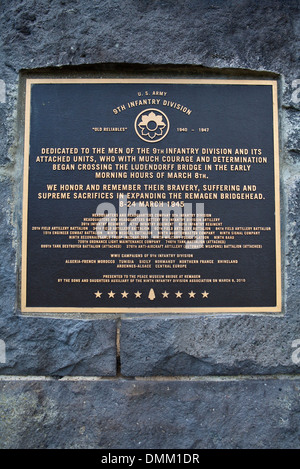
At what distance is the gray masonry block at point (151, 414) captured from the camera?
2.53 m

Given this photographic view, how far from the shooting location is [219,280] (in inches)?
106

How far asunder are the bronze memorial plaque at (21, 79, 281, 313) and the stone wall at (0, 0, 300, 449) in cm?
12

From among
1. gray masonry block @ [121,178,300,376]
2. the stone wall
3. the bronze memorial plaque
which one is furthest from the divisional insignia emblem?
gray masonry block @ [121,178,300,376]

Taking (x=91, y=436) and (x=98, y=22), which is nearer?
(x=91, y=436)

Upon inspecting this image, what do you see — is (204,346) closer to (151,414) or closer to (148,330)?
(148,330)

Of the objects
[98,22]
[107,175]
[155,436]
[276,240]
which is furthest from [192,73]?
[155,436]

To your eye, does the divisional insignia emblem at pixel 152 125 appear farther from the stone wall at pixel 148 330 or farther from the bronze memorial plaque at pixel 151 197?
the stone wall at pixel 148 330

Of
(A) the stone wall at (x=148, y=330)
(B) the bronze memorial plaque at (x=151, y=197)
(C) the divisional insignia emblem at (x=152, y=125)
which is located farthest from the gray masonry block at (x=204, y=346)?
(C) the divisional insignia emblem at (x=152, y=125)

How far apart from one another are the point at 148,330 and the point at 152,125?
160 cm

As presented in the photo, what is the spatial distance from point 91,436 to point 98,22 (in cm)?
319

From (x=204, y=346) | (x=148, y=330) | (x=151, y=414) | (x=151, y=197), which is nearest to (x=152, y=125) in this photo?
(x=151, y=197)

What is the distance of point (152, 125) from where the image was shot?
2768 millimetres
